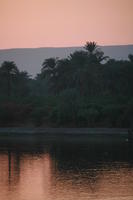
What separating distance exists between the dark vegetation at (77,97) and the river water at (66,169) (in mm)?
11975

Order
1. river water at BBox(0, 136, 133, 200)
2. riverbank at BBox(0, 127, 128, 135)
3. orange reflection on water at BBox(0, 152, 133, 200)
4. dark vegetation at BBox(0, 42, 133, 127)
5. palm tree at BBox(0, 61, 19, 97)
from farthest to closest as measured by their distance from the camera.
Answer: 1. palm tree at BBox(0, 61, 19, 97)
2. dark vegetation at BBox(0, 42, 133, 127)
3. riverbank at BBox(0, 127, 128, 135)
4. river water at BBox(0, 136, 133, 200)
5. orange reflection on water at BBox(0, 152, 133, 200)

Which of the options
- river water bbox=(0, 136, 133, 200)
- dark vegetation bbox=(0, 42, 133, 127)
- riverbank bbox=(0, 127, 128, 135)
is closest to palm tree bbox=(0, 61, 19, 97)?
dark vegetation bbox=(0, 42, 133, 127)

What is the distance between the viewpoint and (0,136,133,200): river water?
35.4m

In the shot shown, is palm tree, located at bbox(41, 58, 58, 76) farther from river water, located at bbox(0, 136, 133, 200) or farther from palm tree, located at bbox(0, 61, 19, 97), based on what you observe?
river water, located at bbox(0, 136, 133, 200)

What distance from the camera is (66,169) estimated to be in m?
46.2

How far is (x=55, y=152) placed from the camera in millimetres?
58938

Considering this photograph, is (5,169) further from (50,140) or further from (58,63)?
(58,63)

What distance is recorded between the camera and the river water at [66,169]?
116 feet

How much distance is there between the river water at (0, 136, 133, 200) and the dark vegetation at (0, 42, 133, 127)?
39.3ft

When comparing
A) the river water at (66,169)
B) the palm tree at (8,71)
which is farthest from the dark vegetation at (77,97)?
the river water at (66,169)

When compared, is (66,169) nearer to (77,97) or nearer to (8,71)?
(77,97)

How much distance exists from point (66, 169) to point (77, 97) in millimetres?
45703

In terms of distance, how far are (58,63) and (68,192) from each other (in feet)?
236

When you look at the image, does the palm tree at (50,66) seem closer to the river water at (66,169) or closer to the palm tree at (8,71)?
the palm tree at (8,71)
